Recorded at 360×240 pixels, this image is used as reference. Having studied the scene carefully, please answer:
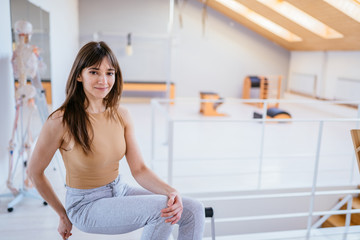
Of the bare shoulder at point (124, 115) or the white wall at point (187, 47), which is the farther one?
the white wall at point (187, 47)

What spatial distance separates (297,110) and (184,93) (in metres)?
2.76

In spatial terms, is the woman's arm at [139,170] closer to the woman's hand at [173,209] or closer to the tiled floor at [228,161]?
the woman's hand at [173,209]

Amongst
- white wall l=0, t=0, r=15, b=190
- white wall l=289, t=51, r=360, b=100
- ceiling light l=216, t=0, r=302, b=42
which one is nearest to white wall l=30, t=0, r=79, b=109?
white wall l=0, t=0, r=15, b=190

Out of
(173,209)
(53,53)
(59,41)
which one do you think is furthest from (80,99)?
(59,41)

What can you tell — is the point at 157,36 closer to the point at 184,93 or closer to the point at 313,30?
the point at 184,93

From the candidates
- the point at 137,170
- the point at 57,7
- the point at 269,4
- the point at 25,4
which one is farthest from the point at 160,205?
the point at 269,4

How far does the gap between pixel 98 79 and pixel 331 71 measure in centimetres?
694

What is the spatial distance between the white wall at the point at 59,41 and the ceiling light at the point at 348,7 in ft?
13.0

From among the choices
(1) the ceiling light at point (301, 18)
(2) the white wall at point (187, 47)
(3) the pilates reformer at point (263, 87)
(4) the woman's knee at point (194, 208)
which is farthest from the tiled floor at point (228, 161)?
(2) the white wall at point (187, 47)

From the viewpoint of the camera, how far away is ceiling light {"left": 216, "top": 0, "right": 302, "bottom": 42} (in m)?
7.16

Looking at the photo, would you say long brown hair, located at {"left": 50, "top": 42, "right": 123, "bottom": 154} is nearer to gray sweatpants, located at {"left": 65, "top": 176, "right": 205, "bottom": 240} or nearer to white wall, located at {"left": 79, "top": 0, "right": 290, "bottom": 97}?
gray sweatpants, located at {"left": 65, "top": 176, "right": 205, "bottom": 240}

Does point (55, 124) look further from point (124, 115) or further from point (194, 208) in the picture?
point (194, 208)

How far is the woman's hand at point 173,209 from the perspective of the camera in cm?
114

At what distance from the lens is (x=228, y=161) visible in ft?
13.0
